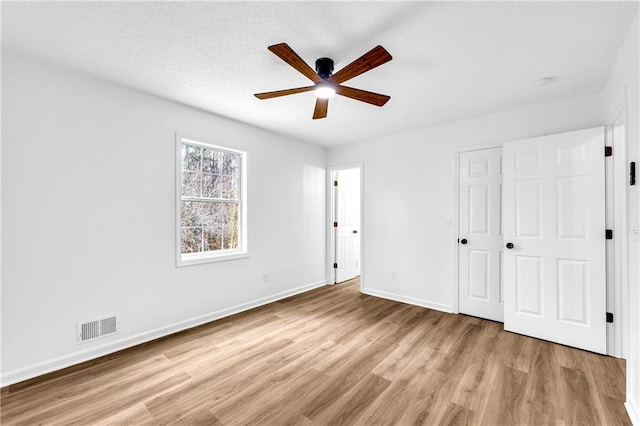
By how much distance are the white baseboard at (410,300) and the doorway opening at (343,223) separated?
1.69ft

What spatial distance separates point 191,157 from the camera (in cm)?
335

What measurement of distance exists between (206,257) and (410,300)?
2816 millimetres

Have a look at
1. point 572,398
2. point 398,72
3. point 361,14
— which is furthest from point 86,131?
point 572,398

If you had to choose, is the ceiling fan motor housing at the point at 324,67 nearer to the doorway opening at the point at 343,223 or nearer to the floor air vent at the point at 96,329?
the doorway opening at the point at 343,223

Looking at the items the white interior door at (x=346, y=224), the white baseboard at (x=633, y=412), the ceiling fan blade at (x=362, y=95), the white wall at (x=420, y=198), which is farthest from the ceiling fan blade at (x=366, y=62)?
the white interior door at (x=346, y=224)

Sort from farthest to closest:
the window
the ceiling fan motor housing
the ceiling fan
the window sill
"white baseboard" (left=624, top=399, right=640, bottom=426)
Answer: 1. the window
2. the window sill
3. the ceiling fan motor housing
4. the ceiling fan
5. "white baseboard" (left=624, top=399, right=640, bottom=426)

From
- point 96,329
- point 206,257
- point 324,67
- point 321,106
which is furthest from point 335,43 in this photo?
point 96,329

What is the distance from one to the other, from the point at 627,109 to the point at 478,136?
1578mm

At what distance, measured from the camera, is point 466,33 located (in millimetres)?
1903

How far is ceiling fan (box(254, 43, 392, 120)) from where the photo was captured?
1.75 meters

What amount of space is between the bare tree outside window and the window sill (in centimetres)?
7

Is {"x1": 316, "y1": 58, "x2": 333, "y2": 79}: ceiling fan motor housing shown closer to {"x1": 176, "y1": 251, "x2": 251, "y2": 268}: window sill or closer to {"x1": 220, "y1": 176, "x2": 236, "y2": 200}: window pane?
{"x1": 220, "y1": 176, "x2": 236, "y2": 200}: window pane

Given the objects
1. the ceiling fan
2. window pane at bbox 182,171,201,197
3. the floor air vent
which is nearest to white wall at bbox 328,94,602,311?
the ceiling fan

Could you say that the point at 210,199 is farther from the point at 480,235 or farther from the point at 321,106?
the point at 480,235
